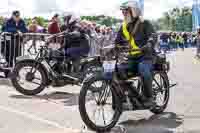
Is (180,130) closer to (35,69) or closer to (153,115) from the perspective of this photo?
(153,115)

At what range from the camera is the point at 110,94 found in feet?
22.3

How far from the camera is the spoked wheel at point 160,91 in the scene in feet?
26.4

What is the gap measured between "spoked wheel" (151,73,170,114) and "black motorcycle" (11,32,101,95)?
1797mm

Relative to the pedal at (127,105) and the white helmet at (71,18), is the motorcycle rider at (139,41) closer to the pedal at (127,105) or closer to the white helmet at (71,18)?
the pedal at (127,105)

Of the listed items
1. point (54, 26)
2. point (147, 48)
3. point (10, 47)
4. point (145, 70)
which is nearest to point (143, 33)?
point (147, 48)

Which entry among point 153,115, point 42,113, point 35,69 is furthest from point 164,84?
point 35,69

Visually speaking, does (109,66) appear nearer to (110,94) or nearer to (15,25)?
(110,94)

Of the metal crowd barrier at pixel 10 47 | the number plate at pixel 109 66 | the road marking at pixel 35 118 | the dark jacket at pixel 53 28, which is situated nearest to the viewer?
the number plate at pixel 109 66

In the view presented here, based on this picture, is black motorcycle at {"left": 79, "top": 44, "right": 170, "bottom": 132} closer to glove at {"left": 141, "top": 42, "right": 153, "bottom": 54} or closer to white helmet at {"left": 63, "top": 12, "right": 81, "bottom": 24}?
glove at {"left": 141, "top": 42, "right": 153, "bottom": 54}

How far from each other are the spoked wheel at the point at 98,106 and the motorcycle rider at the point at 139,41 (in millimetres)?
701

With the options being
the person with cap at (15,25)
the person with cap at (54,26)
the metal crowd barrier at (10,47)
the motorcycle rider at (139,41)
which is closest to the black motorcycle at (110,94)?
the motorcycle rider at (139,41)

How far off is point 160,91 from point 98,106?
1.68 m

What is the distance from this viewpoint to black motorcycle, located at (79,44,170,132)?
6.61m

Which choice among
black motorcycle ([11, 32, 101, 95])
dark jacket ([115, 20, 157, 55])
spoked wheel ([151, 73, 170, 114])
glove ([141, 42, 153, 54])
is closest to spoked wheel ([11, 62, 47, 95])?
black motorcycle ([11, 32, 101, 95])
